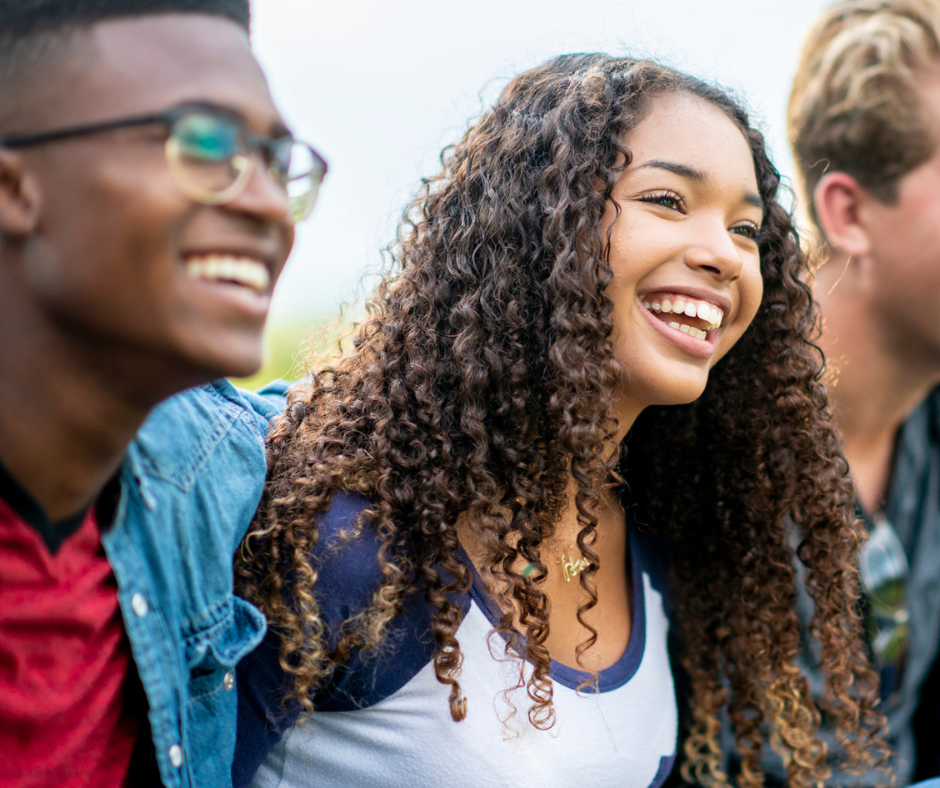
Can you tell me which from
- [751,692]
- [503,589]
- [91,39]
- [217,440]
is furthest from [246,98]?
[751,692]

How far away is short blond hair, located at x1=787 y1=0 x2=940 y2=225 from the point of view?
2600 mm

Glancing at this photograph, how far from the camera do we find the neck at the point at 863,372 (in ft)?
8.87

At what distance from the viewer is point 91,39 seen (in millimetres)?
944

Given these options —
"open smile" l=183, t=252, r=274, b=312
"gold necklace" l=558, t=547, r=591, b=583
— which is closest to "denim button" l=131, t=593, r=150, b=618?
"open smile" l=183, t=252, r=274, b=312

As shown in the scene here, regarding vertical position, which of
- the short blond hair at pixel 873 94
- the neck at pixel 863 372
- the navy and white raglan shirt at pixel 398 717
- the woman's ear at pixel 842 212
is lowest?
the navy and white raglan shirt at pixel 398 717

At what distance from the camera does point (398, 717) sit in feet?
5.27

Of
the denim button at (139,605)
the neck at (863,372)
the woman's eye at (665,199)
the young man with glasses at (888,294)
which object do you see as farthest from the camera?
the neck at (863,372)

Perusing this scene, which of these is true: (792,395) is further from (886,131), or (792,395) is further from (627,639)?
(886,131)

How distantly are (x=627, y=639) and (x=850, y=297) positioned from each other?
1454 mm

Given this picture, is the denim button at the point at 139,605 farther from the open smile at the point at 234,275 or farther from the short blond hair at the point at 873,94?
the short blond hair at the point at 873,94

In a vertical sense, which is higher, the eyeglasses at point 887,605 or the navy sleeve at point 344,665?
the eyeglasses at point 887,605

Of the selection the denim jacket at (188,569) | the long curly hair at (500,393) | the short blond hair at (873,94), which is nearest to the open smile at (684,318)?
the long curly hair at (500,393)

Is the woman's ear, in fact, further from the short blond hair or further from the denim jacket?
the denim jacket

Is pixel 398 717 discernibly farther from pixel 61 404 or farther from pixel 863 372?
pixel 863 372
